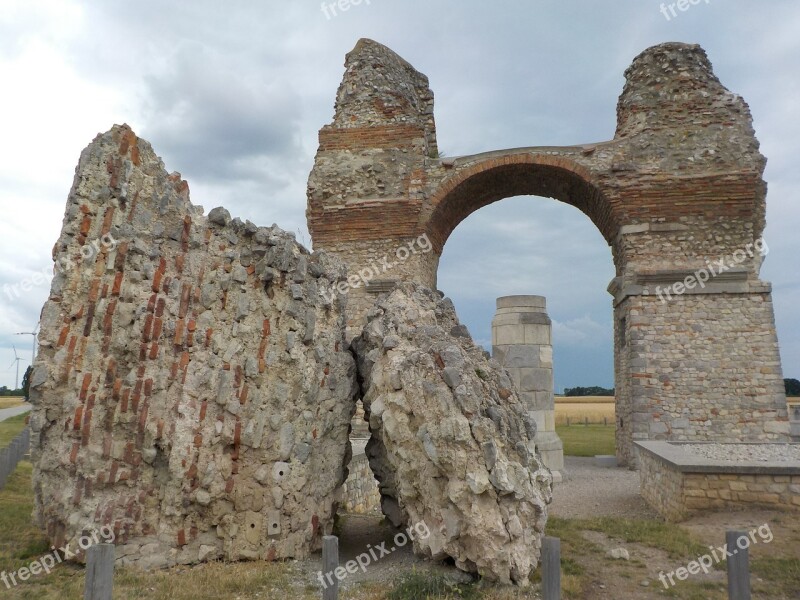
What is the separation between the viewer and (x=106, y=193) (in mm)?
5277

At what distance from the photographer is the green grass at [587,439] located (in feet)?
53.4

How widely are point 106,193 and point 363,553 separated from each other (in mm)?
4342

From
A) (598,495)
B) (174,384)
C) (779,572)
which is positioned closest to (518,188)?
(598,495)

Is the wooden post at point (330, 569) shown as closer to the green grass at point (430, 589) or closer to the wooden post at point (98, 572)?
the green grass at point (430, 589)

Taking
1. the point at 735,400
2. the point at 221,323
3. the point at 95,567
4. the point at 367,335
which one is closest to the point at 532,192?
the point at 735,400

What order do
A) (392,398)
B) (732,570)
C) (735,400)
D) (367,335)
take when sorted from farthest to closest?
(735,400) → (367,335) → (392,398) → (732,570)

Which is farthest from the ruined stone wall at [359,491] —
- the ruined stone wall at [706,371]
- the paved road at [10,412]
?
the paved road at [10,412]

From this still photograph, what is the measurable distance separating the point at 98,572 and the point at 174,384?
1.86 meters

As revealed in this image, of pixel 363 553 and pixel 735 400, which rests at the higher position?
pixel 735 400

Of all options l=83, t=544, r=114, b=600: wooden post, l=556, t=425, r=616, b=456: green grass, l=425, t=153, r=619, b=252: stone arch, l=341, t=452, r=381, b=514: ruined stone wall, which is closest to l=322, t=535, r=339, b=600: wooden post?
l=83, t=544, r=114, b=600: wooden post

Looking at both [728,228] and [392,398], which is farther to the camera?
[728,228]

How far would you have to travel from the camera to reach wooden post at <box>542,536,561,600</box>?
3.78m

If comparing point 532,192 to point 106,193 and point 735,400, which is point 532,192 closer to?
point 735,400

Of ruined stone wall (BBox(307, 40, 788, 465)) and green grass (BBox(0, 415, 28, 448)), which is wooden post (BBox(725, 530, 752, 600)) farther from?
green grass (BBox(0, 415, 28, 448))
